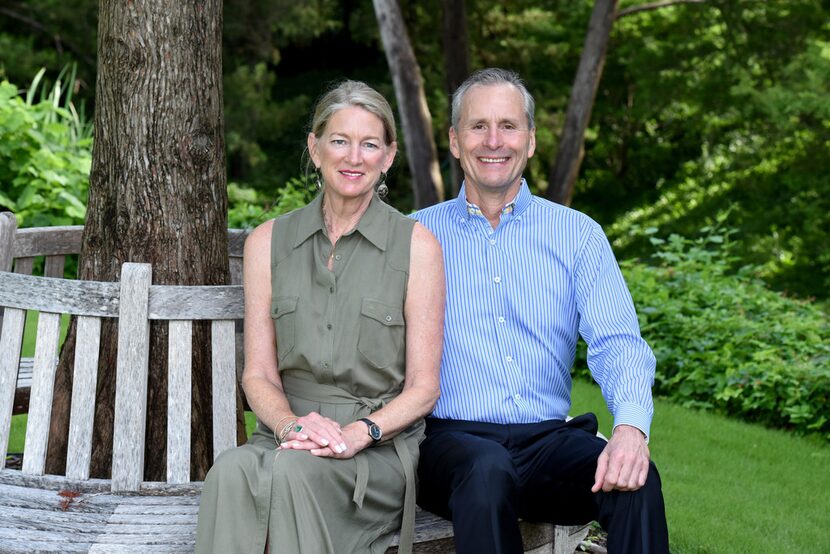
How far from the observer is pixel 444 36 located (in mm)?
11273

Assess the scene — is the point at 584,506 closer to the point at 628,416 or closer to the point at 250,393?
the point at 628,416

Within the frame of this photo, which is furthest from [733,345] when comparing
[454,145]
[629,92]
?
[629,92]

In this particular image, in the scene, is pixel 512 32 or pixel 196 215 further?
pixel 512 32

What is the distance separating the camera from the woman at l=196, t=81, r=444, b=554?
9.37ft

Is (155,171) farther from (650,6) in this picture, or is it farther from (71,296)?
(650,6)

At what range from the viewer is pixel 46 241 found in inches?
167

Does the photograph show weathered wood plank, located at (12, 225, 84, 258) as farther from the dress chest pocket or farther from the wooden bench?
the dress chest pocket

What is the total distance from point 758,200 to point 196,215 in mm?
11994

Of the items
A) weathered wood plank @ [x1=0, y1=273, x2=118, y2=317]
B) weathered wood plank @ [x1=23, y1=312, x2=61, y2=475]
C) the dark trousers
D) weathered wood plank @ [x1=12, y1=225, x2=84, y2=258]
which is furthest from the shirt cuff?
weathered wood plank @ [x1=12, y1=225, x2=84, y2=258]

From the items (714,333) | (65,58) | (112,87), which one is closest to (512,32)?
(65,58)

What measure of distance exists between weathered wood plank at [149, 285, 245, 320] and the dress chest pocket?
0.19m

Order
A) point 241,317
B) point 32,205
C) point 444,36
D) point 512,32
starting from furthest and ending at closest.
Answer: point 512,32, point 444,36, point 32,205, point 241,317

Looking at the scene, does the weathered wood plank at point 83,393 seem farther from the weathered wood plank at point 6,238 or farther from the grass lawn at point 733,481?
the grass lawn at point 733,481

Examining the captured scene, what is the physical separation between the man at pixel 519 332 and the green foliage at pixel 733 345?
3451 mm
